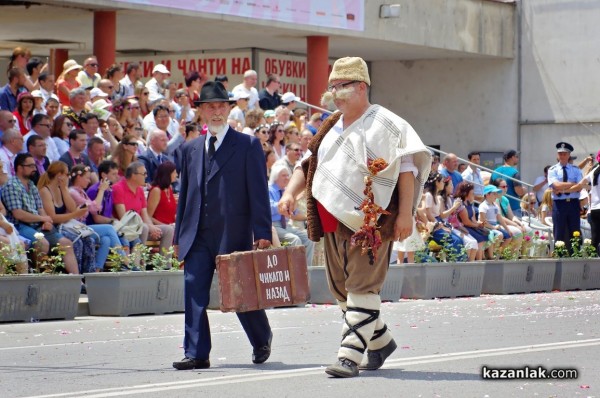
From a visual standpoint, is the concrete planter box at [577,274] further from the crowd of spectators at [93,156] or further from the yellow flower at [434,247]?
the crowd of spectators at [93,156]

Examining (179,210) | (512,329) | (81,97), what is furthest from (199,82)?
(179,210)

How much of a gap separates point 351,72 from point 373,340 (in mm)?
1841

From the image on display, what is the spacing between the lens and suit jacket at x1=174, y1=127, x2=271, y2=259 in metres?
10.2

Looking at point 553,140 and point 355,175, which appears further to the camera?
point 553,140

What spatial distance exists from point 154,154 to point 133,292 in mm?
3930

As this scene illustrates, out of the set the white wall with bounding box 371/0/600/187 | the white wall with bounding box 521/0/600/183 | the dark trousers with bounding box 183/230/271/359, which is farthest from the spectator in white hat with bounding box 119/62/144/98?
the white wall with bounding box 371/0/600/187

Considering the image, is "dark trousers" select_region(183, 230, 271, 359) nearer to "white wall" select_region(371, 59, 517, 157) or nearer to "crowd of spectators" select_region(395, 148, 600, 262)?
"crowd of spectators" select_region(395, 148, 600, 262)

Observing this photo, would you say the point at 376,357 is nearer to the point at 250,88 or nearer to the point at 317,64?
the point at 250,88

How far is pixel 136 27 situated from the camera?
96.0 ft

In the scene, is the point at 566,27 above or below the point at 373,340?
above

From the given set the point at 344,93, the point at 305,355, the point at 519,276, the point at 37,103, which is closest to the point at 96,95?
the point at 37,103

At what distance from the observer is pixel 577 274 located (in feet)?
72.3

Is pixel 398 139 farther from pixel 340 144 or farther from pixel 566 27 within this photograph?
pixel 566 27

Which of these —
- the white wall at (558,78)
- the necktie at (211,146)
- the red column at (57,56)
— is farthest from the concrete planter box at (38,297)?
the white wall at (558,78)
